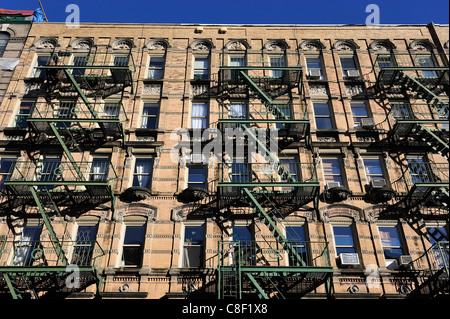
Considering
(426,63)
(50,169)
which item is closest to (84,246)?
(50,169)

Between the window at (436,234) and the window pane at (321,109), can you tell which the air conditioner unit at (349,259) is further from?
the window pane at (321,109)

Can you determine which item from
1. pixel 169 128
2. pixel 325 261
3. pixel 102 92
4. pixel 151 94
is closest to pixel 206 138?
pixel 169 128

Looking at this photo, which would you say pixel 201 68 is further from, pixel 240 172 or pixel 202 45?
pixel 240 172

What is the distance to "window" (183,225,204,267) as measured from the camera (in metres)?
15.4

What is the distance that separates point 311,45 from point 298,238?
1151 cm

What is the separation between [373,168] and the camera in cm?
1800

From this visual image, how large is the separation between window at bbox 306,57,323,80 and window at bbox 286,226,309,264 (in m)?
8.27

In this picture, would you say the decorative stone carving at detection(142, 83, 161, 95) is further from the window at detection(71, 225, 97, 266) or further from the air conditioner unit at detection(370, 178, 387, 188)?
the air conditioner unit at detection(370, 178, 387, 188)

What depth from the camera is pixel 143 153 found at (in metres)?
18.2

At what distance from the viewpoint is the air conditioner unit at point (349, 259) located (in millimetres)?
14906

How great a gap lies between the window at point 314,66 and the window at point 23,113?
13036 millimetres

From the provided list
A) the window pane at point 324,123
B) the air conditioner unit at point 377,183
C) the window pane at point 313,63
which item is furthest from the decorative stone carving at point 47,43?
the air conditioner unit at point 377,183

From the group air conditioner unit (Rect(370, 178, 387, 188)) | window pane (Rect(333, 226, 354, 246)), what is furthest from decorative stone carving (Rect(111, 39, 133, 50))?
window pane (Rect(333, 226, 354, 246))
